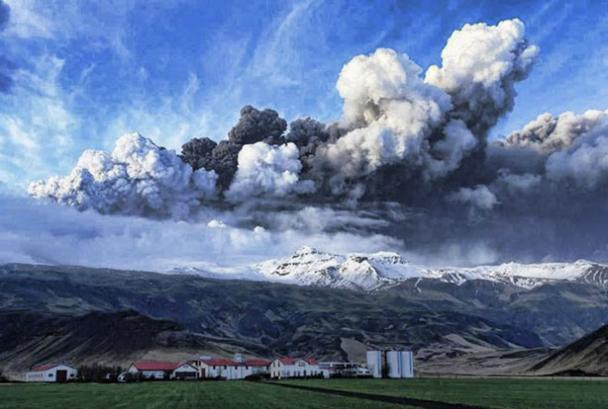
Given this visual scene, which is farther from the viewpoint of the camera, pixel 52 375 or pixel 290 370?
pixel 290 370

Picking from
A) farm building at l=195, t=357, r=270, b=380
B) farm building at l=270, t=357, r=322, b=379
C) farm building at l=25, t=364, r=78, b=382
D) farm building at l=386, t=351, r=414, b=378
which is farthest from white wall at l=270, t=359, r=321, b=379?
farm building at l=25, t=364, r=78, b=382

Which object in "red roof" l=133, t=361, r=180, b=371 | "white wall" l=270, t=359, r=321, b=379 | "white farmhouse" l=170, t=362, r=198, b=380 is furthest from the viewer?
"white wall" l=270, t=359, r=321, b=379

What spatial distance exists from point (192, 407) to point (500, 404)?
95.7 ft

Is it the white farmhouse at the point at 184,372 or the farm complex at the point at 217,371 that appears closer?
the farm complex at the point at 217,371

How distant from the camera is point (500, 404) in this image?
2501 inches

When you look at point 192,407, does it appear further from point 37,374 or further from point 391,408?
point 37,374

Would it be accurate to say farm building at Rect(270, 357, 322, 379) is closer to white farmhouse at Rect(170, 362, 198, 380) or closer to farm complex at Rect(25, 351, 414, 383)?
farm complex at Rect(25, 351, 414, 383)

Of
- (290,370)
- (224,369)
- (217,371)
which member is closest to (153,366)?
(217,371)

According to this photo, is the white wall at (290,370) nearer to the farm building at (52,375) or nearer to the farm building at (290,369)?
the farm building at (290,369)

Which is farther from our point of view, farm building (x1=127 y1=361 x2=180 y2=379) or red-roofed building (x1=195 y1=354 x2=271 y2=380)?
red-roofed building (x1=195 y1=354 x2=271 y2=380)

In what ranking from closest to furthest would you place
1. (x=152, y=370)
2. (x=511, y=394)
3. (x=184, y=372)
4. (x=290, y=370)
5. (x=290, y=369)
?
(x=511, y=394)
(x=152, y=370)
(x=184, y=372)
(x=290, y=370)
(x=290, y=369)

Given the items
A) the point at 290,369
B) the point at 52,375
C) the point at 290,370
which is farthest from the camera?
the point at 290,369

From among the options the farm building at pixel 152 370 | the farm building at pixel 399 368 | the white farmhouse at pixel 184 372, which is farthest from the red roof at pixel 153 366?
the farm building at pixel 399 368

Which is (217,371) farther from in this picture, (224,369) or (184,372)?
(184,372)
